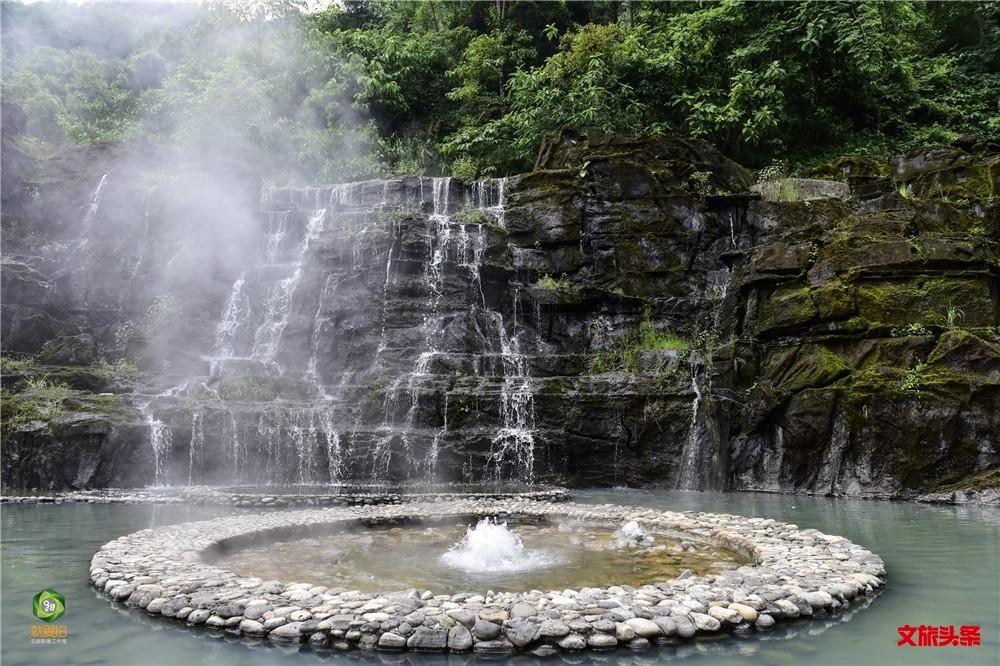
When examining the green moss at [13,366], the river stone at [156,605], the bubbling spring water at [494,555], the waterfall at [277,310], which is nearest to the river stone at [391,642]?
the river stone at [156,605]

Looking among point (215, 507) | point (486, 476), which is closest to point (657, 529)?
point (486, 476)

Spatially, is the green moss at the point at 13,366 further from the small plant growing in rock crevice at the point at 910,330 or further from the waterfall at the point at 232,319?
the small plant growing in rock crevice at the point at 910,330

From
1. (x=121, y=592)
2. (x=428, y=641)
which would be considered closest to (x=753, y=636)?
(x=428, y=641)

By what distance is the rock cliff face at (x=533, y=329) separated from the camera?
12.2m

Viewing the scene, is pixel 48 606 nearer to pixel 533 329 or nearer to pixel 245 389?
pixel 245 389


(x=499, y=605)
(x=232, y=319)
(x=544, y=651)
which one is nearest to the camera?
(x=544, y=651)

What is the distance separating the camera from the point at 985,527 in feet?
27.0

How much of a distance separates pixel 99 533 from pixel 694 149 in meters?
16.3

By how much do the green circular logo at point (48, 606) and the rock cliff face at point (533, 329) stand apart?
835cm

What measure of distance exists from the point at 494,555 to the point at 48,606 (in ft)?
12.4

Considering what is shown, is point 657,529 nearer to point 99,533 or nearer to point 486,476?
point 486,476

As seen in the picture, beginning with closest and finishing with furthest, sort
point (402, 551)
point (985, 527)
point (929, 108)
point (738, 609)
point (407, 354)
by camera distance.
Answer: point (738, 609), point (402, 551), point (985, 527), point (407, 354), point (929, 108)

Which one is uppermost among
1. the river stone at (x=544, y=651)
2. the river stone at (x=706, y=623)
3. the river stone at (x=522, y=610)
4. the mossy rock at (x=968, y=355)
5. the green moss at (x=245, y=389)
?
the mossy rock at (x=968, y=355)

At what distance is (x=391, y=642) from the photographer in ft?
13.9
